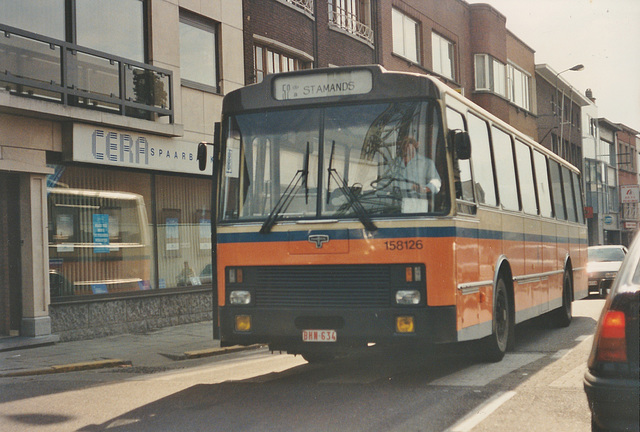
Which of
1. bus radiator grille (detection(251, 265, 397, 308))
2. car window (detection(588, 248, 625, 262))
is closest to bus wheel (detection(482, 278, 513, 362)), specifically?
bus radiator grille (detection(251, 265, 397, 308))

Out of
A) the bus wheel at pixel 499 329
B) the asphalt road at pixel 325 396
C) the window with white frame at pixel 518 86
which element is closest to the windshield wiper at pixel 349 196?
the asphalt road at pixel 325 396

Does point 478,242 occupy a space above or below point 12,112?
below

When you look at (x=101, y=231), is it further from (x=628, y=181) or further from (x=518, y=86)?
(x=628, y=181)

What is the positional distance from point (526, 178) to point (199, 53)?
8905 mm

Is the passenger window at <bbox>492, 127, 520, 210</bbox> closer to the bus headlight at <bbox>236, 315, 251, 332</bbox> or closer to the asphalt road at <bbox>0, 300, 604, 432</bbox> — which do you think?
the asphalt road at <bbox>0, 300, 604, 432</bbox>

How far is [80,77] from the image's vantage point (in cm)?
1461

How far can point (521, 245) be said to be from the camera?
11.2 meters

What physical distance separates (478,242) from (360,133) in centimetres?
187

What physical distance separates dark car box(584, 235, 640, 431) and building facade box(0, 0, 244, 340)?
1057cm

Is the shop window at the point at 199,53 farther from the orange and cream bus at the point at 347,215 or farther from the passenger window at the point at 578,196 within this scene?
the orange and cream bus at the point at 347,215

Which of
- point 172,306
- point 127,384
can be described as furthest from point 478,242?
point 172,306

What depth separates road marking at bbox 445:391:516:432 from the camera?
6.10 meters

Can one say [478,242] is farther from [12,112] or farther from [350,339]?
[12,112]

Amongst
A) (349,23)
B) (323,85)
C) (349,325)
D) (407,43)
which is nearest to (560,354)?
(349,325)
